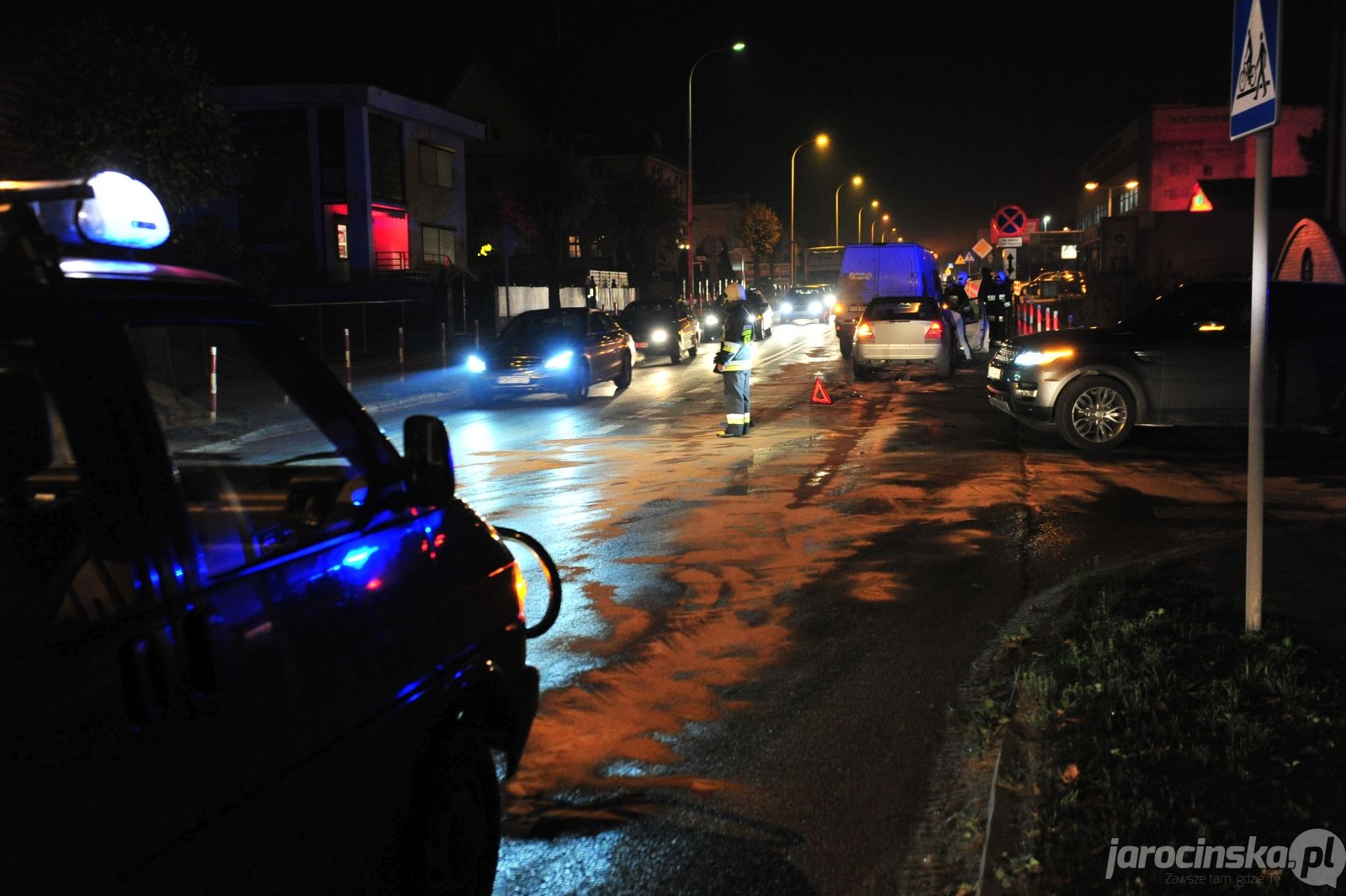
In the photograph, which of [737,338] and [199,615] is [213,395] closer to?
[737,338]

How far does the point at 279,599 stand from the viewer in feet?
9.16

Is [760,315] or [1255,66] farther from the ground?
[1255,66]

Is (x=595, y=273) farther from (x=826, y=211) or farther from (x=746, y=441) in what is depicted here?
(x=826, y=211)

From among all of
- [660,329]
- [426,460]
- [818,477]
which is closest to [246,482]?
[426,460]

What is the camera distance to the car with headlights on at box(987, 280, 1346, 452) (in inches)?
514

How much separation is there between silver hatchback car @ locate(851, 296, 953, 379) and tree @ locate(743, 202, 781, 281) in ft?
273

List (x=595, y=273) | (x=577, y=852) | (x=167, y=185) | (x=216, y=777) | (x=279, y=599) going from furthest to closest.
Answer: (x=595, y=273) < (x=167, y=185) < (x=577, y=852) < (x=279, y=599) < (x=216, y=777)

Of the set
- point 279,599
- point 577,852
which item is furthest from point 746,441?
point 279,599

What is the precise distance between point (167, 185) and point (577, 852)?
1701 centimetres

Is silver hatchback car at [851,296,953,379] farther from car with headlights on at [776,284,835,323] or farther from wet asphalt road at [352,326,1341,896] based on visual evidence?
car with headlights on at [776,284,835,323]

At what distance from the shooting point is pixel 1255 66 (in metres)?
5.62

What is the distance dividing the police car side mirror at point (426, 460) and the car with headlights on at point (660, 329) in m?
27.6

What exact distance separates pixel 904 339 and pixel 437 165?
29.8m

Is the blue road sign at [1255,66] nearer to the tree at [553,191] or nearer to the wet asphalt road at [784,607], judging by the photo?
the wet asphalt road at [784,607]
